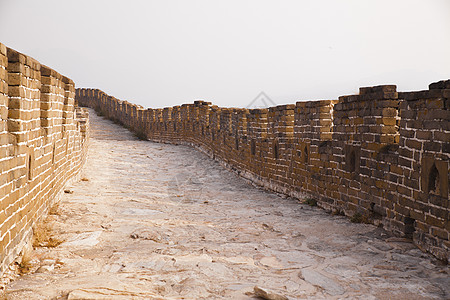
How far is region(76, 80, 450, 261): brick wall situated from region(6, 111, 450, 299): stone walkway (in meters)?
0.33

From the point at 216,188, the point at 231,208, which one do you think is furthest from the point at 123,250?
the point at 216,188

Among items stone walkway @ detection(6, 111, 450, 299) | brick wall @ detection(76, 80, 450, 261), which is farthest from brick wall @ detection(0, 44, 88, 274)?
brick wall @ detection(76, 80, 450, 261)

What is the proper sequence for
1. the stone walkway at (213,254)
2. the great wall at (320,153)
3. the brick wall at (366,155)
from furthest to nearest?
the brick wall at (366,155) < the great wall at (320,153) < the stone walkway at (213,254)

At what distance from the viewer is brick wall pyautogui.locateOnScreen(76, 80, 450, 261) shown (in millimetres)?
4945

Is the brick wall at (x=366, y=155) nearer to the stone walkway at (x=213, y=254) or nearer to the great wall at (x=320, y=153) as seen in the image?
the great wall at (x=320, y=153)

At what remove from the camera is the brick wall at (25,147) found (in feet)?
13.3

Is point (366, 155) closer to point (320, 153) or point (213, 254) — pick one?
point (320, 153)

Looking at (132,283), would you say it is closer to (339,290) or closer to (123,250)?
(123,250)

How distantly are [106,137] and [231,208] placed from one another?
50.6 ft

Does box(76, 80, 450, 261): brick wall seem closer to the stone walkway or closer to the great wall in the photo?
the great wall

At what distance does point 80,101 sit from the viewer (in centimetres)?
4022

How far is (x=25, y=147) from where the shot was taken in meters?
4.71

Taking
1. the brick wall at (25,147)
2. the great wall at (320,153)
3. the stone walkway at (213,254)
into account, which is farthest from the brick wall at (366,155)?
the brick wall at (25,147)

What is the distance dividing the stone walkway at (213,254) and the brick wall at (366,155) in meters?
0.33
